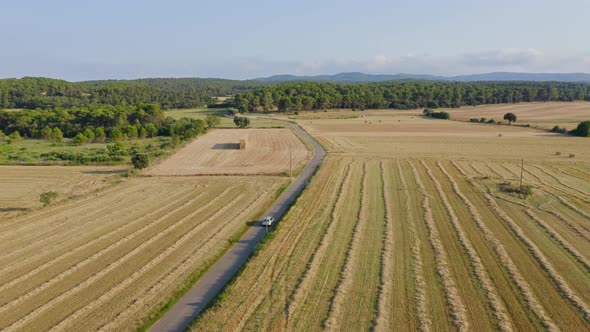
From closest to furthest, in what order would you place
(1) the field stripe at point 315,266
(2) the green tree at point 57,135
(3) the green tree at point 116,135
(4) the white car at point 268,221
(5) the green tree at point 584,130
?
(1) the field stripe at point 315,266 → (4) the white car at point 268,221 → (5) the green tree at point 584,130 → (3) the green tree at point 116,135 → (2) the green tree at point 57,135

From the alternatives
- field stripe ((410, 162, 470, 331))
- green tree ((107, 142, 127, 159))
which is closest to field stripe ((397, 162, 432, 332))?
field stripe ((410, 162, 470, 331))

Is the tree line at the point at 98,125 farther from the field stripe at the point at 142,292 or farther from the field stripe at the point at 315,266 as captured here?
the field stripe at the point at 142,292

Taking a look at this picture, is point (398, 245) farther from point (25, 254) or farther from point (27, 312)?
point (25, 254)

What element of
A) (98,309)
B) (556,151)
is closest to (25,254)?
(98,309)

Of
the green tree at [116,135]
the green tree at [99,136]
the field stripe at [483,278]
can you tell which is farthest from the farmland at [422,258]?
the green tree at [99,136]

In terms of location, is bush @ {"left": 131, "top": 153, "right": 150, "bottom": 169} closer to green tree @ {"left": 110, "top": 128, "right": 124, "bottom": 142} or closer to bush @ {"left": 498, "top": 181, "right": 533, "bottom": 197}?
green tree @ {"left": 110, "top": 128, "right": 124, "bottom": 142}

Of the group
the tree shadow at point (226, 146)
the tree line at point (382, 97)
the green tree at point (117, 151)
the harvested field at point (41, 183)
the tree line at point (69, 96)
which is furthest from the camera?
the tree line at point (69, 96)
